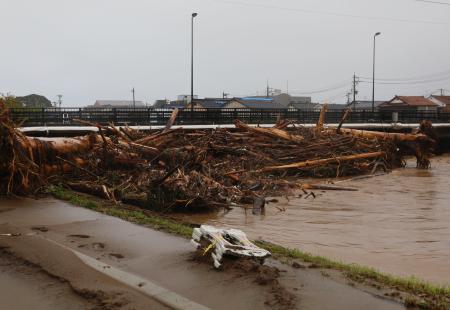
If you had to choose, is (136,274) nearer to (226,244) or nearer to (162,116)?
(226,244)

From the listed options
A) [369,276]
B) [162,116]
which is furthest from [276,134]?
[369,276]

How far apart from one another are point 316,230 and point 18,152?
20.5 feet

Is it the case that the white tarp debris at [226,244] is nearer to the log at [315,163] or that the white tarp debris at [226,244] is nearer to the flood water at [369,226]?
the flood water at [369,226]

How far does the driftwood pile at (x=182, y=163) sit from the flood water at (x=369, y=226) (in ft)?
3.27

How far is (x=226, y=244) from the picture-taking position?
5379 mm

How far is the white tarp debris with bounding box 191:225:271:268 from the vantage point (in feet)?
17.2

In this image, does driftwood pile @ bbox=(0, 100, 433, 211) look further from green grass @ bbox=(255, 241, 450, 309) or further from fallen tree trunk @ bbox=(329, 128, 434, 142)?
green grass @ bbox=(255, 241, 450, 309)

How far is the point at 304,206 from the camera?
12625 millimetres

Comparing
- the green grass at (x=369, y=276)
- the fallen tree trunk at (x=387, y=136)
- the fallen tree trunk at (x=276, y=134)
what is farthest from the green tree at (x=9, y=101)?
the fallen tree trunk at (x=387, y=136)

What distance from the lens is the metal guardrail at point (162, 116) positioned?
84.9ft

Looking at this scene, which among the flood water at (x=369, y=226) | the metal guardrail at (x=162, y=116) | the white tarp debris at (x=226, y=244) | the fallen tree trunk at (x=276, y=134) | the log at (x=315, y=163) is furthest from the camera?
the metal guardrail at (x=162, y=116)

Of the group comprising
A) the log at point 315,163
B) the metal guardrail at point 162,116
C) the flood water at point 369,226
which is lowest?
the flood water at point 369,226

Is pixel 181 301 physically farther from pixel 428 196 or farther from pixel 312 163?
pixel 312 163

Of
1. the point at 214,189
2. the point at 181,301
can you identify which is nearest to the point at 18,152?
the point at 214,189
